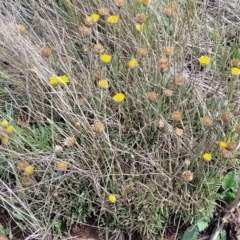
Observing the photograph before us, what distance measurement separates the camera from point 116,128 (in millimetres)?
1865

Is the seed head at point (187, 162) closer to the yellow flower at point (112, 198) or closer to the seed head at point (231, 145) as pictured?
the seed head at point (231, 145)

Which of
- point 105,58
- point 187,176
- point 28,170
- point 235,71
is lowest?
point 187,176

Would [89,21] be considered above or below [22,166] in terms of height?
above

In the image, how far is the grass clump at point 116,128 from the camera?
1.73 m

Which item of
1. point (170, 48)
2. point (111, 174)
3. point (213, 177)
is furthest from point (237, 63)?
point (111, 174)

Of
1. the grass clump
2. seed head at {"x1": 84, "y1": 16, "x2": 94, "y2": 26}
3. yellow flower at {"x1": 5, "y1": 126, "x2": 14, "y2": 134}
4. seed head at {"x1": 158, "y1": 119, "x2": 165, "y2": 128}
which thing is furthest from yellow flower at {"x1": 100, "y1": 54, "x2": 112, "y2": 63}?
yellow flower at {"x1": 5, "y1": 126, "x2": 14, "y2": 134}

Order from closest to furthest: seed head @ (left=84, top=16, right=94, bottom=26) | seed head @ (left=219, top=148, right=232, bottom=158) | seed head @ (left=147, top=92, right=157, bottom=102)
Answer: seed head @ (left=219, top=148, right=232, bottom=158), seed head @ (left=147, top=92, right=157, bottom=102), seed head @ (left=84, top=16, right=94, bottom=26)

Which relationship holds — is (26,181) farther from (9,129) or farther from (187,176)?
(187,176)

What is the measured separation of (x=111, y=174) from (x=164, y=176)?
0.55 ft

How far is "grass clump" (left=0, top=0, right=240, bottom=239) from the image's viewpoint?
1.73m

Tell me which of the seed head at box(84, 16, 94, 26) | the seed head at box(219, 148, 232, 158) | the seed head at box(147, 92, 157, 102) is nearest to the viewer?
the seed head at box(219, 148, 232, 158)

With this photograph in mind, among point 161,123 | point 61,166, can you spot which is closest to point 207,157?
point 161,123

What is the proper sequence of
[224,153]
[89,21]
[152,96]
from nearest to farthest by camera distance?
[224,153], [152,96], [89,21]

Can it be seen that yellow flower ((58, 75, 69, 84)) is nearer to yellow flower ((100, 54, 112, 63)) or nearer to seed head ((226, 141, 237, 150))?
yellow flower ((100, 54, 112, 63))
